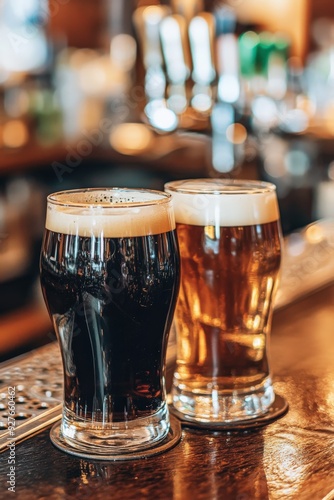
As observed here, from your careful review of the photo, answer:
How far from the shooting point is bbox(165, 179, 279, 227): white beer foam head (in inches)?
33.8

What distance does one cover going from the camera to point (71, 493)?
69cm

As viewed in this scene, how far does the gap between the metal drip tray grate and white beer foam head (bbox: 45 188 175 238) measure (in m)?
0.21

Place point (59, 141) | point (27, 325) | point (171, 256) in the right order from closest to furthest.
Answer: point (171, 256) < point (27, 325) < point (59, 141)

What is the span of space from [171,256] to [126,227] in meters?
0.06

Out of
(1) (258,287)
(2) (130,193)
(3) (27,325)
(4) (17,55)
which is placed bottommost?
(3) (27,325)

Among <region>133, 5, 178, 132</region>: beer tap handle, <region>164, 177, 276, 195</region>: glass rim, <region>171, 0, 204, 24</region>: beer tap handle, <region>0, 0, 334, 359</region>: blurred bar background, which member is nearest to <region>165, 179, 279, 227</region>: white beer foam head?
<region>164, 177, 276, 195</region>: glass rim

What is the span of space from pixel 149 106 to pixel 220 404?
58.0 inches

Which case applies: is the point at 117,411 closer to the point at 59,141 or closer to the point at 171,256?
the point at 171,256

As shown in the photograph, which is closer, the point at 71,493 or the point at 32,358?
the point at 71,493

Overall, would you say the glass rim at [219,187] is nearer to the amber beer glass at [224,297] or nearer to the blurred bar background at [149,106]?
the amber beer glass at [224,297]

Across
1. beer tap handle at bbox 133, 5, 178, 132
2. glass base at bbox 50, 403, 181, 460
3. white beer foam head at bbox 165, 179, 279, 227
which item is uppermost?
beer tap handle at bbox 133, 5, 178, 132

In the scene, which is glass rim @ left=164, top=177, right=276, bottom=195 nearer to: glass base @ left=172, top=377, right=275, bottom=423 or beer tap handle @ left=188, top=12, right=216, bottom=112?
glass base @ left=172, top=377, right=275, bottom=423

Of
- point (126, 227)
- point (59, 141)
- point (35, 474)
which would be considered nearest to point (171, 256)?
point (126, 227)

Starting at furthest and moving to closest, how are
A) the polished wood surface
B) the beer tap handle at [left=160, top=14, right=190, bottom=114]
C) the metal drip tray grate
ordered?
the beer tap handle at [left=160, top=14, right=190, bottom=114], the metal drip tray grate, the polished wood surface
